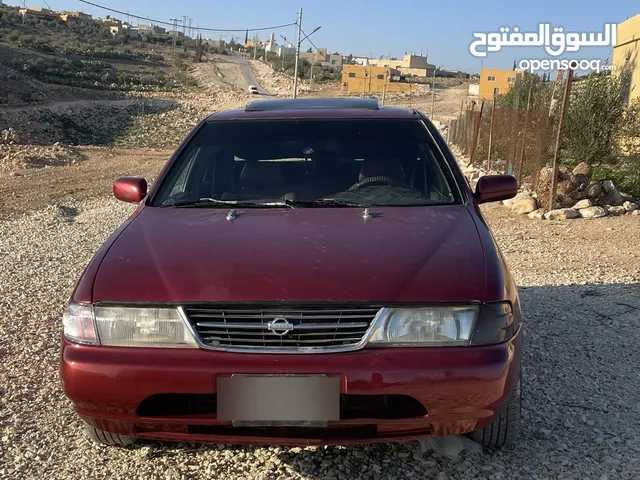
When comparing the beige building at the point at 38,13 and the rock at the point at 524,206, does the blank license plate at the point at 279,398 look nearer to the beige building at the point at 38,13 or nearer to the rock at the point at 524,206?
the rock at the point at 524,206

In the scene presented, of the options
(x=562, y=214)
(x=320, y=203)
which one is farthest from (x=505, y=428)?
(x=562, y=214)

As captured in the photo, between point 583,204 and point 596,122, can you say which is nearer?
point 583,204

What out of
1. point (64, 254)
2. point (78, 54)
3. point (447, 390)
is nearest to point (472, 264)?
point (447, 390)

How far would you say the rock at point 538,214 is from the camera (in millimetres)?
9883

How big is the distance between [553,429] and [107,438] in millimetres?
2166

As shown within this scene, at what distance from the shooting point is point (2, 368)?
4027mm

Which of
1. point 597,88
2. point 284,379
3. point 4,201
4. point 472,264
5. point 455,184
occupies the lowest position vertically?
point 4,201

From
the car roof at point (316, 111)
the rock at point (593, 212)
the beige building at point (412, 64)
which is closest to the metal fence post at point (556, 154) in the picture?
the rock at point (593, 212)

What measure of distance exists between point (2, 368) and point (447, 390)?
292 cm

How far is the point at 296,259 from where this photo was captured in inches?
106

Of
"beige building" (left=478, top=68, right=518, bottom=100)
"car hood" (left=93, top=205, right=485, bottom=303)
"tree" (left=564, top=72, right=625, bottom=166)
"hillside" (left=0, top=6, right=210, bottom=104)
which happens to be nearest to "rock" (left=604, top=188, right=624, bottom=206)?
"tree" (left=564, top=72, right=625, bottom=166)

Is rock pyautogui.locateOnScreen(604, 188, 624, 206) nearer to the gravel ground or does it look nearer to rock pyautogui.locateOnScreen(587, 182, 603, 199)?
rock pyautogui.locateOnScreen(587, 182, 603, 199)

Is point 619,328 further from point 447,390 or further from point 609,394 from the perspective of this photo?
point 447,390

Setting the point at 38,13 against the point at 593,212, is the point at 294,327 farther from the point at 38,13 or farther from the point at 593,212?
the point at 38,13
